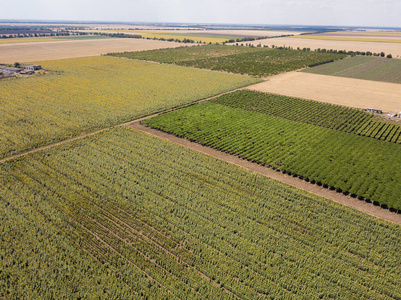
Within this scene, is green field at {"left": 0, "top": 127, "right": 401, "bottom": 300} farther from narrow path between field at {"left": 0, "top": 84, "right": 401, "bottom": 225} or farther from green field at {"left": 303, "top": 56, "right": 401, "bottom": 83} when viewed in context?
green field at {"left": 303, "top": 56, "right": 401, "bottom": 83}

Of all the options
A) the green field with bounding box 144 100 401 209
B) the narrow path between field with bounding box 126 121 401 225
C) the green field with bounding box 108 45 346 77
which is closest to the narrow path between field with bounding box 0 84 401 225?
the narrow path between field with bounding box 126 121 401 225

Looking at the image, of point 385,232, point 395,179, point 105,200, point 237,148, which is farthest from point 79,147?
point 395,179

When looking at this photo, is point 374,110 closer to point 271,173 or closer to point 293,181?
point 293,181

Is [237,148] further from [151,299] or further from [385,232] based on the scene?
[151,299]

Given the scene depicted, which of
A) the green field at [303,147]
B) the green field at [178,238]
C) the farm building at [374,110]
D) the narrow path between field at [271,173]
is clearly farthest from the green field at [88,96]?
the farm building at [374,110]

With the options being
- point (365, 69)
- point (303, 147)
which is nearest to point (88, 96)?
point (303, 147)
